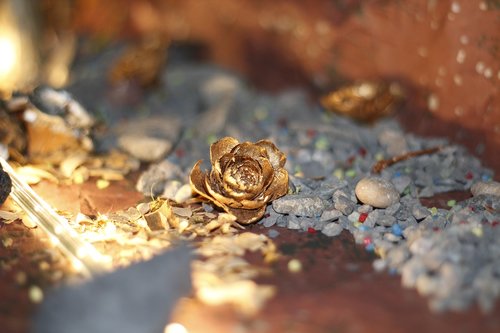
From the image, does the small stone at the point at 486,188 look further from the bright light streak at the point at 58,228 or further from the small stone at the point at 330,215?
the bright light streak at the point at 58,228

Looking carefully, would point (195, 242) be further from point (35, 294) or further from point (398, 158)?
point (398, 158)

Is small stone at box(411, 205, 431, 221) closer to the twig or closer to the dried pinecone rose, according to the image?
the twig

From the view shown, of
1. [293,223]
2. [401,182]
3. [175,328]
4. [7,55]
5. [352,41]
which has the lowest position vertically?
[175,328]

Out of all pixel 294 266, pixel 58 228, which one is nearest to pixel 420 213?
pixel 294 266

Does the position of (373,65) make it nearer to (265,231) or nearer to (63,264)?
(265,231)

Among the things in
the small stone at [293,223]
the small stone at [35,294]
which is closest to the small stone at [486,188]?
the small stone at [293,223]
